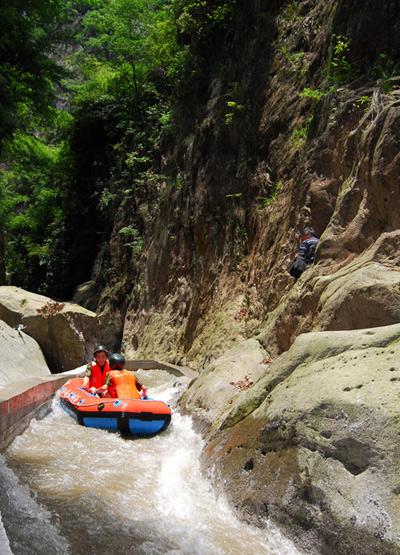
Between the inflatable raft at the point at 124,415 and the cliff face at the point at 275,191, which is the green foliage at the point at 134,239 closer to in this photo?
the cliff face at the point at 275,191

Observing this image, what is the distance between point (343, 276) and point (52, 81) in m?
12.9

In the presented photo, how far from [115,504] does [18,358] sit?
20.3ft

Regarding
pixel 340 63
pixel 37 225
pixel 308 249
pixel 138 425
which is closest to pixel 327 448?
pixel 138 425

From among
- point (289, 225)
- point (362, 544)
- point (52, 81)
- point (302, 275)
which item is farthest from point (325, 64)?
point (362, 544)

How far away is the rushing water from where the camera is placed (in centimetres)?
363

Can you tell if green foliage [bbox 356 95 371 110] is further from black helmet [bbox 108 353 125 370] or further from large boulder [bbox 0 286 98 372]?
large boulder [bbox 0 286 98 372]

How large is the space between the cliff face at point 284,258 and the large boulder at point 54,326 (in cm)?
277

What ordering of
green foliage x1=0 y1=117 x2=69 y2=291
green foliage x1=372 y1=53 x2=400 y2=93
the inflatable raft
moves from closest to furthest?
the inflatable raft, green foliage x1=372 y1=53 x2=400 y2=93, green foliage x1=0 y1=117 x2=69 y2=291

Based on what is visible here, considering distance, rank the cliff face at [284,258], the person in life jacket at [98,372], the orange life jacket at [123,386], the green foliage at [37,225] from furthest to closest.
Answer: the green foliage at [37,225], the person in life jacket at [98,372], the orange life jacket at [123,386], the cliff face at [284,258]

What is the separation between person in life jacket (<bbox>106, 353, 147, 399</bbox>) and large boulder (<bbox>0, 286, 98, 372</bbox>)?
3.76 m

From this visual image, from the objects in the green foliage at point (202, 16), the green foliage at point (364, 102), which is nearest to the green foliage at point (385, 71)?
the green foliage at point (364, 102)

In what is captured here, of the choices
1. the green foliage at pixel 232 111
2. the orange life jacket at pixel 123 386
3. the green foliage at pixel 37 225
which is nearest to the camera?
the orange life jacket at pixel 123 386

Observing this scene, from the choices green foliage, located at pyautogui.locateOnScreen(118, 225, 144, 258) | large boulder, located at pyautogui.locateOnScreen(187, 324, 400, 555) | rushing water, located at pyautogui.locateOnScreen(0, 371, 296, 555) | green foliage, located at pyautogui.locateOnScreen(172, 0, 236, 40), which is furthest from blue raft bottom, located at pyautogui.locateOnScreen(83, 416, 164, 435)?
green foliage, located at pyautogui.locateOnScreen(172, 0, 236, 40)

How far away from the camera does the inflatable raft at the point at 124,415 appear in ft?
24.2
